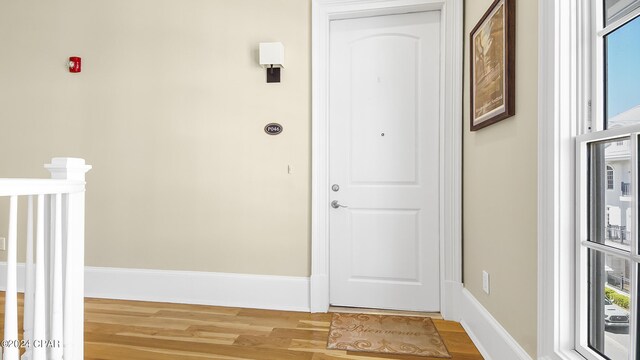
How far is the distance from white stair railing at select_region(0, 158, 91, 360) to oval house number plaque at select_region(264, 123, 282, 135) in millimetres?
1326

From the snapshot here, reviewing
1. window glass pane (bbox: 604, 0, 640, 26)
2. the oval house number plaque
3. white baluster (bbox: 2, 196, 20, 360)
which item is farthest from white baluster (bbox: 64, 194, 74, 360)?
Result: window glass pane (bbox: 604, 0, 640, 26)

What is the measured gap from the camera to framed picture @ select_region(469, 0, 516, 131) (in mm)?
1572

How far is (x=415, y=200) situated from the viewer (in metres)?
2.49

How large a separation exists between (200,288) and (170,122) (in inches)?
52.9

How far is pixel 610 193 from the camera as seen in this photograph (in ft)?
3.67

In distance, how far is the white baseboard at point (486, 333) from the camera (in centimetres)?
157

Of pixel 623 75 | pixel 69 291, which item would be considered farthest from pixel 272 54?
pixel 623 75

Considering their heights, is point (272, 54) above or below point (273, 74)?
above

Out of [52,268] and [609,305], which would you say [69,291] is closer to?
[52,268]

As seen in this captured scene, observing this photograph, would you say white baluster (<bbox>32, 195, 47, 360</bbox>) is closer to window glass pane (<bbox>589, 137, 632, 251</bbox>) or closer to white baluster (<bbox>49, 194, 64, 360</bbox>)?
white baluster (<bbox>49, 194, 64, 360</bbox>)

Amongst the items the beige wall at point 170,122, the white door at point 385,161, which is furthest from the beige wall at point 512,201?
the beige wall at point 170,122

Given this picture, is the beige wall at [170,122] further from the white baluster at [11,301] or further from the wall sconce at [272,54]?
the white baluster at [11,301]

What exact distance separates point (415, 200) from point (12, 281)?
2.22 metres

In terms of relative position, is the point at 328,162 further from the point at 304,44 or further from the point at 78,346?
the point at 78,346
